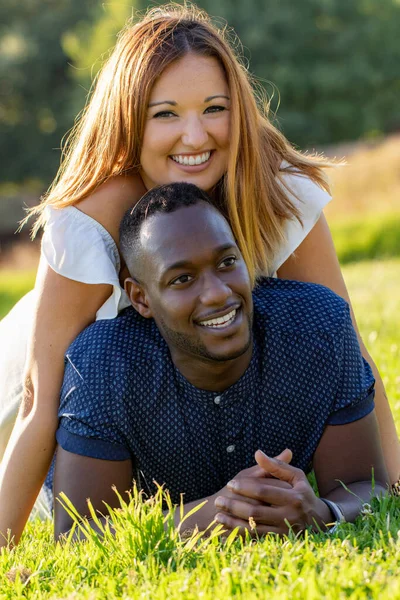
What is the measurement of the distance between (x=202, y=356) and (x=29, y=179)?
141ft

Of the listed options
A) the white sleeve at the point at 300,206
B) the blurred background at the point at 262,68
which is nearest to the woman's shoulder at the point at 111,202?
the white sleeve at the point at 300,206

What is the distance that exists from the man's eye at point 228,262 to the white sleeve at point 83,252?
61cm

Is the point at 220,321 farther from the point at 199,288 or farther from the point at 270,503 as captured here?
the point at 270,503

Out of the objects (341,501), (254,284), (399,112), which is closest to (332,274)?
(254,284)

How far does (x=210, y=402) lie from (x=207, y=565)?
Answer: 0.88 m

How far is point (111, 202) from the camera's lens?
3.86 metres

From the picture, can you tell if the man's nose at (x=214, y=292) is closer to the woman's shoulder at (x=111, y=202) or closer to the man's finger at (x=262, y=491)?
the man's finger at (x=262, y=491)

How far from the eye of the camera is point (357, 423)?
3.30 m

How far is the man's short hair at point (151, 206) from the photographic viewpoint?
3389mm

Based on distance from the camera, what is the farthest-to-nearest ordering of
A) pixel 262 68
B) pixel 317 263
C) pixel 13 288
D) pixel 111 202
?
pixel 262 68 → pixel 13 288 → pixel 317 263 → pixel 111 202

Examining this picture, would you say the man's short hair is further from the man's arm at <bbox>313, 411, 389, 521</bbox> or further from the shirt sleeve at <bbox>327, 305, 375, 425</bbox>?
the man's arm at <bbox>313, 411, 389, 521</bbox>

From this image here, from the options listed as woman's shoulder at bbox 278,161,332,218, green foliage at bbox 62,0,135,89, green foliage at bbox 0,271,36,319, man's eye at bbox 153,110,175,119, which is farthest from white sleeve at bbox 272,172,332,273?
green foliage at bbox 62,0,135,89

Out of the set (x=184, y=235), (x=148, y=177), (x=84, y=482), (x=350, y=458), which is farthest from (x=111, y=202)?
(x=350, y=458)

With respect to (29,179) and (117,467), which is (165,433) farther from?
(29,179)
